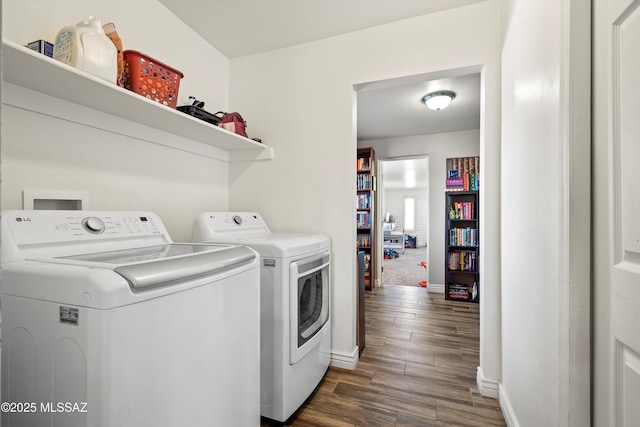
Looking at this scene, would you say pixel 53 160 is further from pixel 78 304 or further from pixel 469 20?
pixel 469 20

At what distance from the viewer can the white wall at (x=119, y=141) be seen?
1.26 meters

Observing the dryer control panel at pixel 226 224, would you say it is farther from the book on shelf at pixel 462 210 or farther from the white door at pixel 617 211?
the book on shelf at pixel 462 210

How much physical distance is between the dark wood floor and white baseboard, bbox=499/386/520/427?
38 millimetres

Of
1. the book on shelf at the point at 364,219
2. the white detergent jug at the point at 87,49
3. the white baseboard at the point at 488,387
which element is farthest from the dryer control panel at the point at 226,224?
the book on shelf at the point at 364,219

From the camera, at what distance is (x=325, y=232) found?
219 centimetres

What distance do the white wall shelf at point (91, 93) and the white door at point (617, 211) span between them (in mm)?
1666

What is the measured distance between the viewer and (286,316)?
61.5 inches

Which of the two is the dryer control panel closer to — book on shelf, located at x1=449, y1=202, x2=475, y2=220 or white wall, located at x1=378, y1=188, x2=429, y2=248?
book on shelf, located at x1=449, y1=202, x2=475, y2=220

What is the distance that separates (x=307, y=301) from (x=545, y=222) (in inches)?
48.4

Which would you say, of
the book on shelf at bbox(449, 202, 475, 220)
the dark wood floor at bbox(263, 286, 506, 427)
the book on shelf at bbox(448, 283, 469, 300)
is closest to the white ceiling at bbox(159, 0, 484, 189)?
the book on shelf at bbox(449, 202, 475, 220)

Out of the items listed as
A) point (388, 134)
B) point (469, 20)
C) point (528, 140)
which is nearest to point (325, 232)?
point (528, 140)

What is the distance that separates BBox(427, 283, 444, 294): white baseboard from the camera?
4344 mm

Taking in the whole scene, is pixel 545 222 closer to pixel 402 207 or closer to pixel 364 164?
pixel 364 164

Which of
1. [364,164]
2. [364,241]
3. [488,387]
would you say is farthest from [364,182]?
[488,387]
